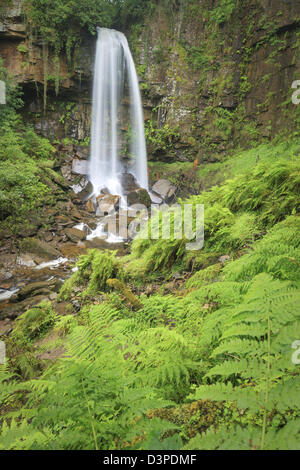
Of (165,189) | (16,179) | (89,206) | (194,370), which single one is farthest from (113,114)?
(194,370)

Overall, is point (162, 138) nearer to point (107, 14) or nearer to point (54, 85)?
point (54, 85)

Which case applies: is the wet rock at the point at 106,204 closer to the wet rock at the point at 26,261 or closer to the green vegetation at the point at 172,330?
the green vegetation at the point at 172,330

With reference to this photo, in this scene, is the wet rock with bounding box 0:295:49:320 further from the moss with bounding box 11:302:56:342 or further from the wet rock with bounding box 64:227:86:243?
the wet rock with bounding box 64:227:86:243

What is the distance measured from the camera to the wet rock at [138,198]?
1370cm

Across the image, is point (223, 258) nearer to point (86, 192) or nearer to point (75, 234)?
point (75, 234)

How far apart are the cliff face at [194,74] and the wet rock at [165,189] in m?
2.39

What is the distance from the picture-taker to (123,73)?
1647 centimetres

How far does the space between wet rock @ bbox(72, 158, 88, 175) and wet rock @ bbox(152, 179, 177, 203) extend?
4.47 meters

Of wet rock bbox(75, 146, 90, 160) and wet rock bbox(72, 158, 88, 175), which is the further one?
wet rock bbox(75, 146, 90, 160)

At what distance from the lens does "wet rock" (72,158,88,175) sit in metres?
14.5

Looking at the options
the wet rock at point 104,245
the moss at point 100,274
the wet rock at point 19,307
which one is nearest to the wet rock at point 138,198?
the wet rock at point 104,245

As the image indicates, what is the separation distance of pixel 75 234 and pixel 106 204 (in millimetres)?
3325

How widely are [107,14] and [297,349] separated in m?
22.0

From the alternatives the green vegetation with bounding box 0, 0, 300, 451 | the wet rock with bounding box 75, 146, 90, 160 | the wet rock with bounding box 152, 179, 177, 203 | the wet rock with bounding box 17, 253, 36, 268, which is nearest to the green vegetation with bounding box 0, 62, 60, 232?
the green vegetation with bounding box 0, 0, 300, 451
